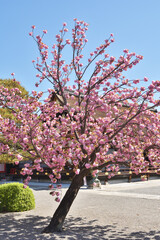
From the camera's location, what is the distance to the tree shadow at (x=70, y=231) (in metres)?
7.24

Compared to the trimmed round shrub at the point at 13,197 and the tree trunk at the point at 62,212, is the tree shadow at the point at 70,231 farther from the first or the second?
the trimmed round shrub at the point at 13,197

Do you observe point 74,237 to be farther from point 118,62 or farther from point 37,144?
point 118,62

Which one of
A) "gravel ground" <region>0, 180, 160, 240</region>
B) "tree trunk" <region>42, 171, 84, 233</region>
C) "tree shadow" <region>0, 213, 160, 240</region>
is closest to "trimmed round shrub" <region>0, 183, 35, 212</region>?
"gravel ground" <region>0, 180, 160, 240</region>

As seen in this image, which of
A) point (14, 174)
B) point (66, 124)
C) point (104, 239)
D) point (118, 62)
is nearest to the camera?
point (104, 239)

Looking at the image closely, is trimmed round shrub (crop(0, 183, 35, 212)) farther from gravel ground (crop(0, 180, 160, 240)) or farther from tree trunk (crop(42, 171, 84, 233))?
tree trunk (crop(42, 171, 84, 233))

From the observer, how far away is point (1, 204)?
10.5 meters

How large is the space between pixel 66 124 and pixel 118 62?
2.77 m

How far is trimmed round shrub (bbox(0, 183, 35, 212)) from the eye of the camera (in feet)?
34.0

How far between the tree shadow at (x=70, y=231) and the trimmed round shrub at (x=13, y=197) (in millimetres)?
1009

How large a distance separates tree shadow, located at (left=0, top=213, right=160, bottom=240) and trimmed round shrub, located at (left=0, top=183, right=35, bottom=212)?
1009 mm

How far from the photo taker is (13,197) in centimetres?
1041

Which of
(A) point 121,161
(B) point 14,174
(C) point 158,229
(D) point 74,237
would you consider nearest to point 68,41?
(A) point 121,161

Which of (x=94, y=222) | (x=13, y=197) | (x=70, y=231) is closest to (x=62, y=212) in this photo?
(x=70, y=231)

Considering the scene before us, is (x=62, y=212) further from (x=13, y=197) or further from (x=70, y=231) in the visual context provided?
(x=13, y=197)
